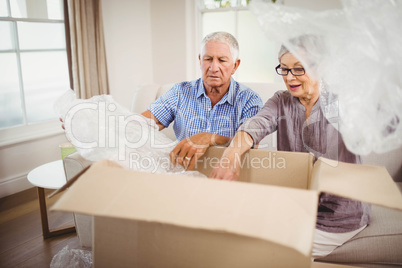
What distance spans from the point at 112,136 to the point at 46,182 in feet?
3.76

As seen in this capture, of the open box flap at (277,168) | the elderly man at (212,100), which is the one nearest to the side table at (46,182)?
the elderly man at (212,100)

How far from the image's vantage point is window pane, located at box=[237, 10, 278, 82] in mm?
3770

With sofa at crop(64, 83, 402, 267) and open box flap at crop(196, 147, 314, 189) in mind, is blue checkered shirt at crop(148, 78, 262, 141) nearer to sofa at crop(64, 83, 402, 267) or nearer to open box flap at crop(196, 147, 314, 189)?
sofa at crop(64, 83, 402, 267)

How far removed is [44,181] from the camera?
1.89 m

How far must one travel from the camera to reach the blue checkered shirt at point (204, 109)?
5.88 feet

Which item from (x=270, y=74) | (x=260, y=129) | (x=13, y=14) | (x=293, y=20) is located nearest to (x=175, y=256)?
(x=293, y=20)

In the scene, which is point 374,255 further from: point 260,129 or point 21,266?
point 21,266

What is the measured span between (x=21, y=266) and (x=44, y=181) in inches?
17.7

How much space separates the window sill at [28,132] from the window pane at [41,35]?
26.6 inches

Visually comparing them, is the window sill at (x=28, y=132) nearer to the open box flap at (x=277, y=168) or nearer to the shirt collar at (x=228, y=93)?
the shirt collar at (x=228, y=93)

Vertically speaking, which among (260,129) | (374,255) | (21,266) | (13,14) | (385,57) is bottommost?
(21,266)

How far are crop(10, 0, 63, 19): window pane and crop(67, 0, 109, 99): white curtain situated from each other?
18 cm

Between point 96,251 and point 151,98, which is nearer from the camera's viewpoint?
point 96,251

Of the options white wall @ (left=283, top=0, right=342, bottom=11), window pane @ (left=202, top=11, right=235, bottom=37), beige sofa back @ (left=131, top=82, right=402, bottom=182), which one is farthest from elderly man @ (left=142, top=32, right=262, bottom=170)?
window pane @ (left=202, top=11, right=235, bottom=37)
